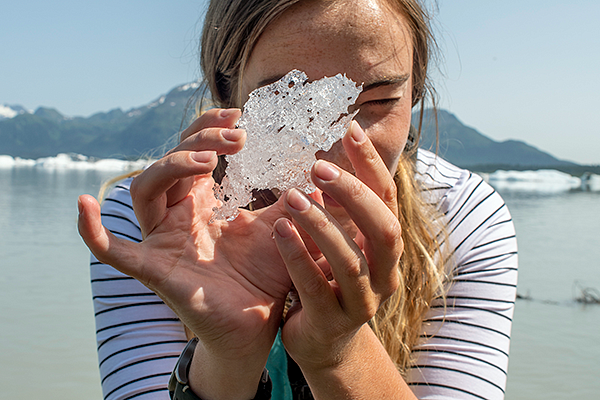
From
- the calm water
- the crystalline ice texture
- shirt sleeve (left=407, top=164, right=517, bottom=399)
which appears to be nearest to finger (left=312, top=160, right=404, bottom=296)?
the crystalline ice texture

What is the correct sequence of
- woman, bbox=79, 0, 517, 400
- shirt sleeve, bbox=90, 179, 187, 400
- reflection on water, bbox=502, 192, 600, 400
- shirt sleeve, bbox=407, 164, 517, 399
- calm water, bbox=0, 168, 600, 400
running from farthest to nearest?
1. reflection on water, bbox=502, 192, 600, 400
2. calm water, bbox=0, 168, 600, 400
3. shirt sleeve, bbox=407, 164, 517, 399
4. shirt sleeve, bbox=90, 179, 187, 400
5. woman, bbox=79, 0, 517, 400

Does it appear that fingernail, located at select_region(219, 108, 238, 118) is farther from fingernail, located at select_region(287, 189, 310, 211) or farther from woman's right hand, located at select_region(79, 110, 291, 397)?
fingernail, located at select_region(287, 189, 310, 211)

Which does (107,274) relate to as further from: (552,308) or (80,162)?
(80,162)

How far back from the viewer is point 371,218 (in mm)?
1271

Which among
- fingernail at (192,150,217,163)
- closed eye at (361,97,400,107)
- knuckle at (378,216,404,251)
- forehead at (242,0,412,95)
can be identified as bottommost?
knuckle at (378,216,404,251)

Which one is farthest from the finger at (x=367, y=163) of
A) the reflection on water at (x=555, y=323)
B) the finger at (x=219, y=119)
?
the reflection on water at (x=555, y=323)

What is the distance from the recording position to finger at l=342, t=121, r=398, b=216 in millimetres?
1283

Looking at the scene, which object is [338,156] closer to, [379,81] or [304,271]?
[379,81]

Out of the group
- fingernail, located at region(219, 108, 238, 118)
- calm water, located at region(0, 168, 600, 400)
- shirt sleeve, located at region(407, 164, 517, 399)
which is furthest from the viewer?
calm water, located at region(0, 168, 600, 400)

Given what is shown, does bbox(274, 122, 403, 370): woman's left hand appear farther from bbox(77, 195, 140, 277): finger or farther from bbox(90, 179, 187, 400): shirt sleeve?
bbox(90, 179, 187, 400): shirt sleeve

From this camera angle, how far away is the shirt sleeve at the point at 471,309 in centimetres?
217

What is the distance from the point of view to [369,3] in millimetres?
1771

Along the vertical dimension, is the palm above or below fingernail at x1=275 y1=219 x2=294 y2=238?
below

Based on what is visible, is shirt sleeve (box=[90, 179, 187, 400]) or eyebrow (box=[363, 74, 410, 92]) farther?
shirt sleeve (box=[90, 179, 187, 400])
